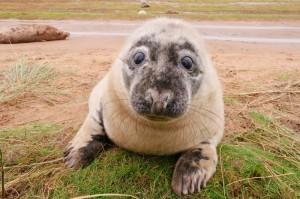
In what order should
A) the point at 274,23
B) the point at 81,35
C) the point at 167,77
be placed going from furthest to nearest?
1. the point at 274,23
2. the point at 81,35
3. the point at 167,77

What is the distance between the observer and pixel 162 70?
263 cm

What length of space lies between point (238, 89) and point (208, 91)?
216cm

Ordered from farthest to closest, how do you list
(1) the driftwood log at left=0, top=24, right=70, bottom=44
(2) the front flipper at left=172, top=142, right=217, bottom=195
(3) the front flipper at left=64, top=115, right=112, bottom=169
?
1. (1) the driftwood log at left=0, top=24, right=70, bottom=44
2. (3) the front flipper at left=64, top=115, right=112, bottom=169
3. (2) the front flipper at left=172, top=142, right=217, bottom=195

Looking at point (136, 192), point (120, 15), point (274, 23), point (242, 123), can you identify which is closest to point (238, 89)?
point (242, 123)

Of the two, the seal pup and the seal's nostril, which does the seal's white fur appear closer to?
the seal pup

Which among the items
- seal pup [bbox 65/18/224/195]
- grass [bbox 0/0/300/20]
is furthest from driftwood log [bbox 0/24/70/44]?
seal pup [bbox 65/18/224/195]

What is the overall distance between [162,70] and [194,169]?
77cm

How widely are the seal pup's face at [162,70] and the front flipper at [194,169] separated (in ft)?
1.56

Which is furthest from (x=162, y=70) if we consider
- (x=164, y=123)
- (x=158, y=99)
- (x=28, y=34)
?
(x=28, y=34)

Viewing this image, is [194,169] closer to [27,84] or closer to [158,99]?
[158,99]

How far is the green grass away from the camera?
306 cm

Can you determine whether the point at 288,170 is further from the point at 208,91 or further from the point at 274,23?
the point at 274,23

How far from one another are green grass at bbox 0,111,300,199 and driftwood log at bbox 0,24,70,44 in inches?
273

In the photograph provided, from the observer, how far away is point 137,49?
2893 millimetres
